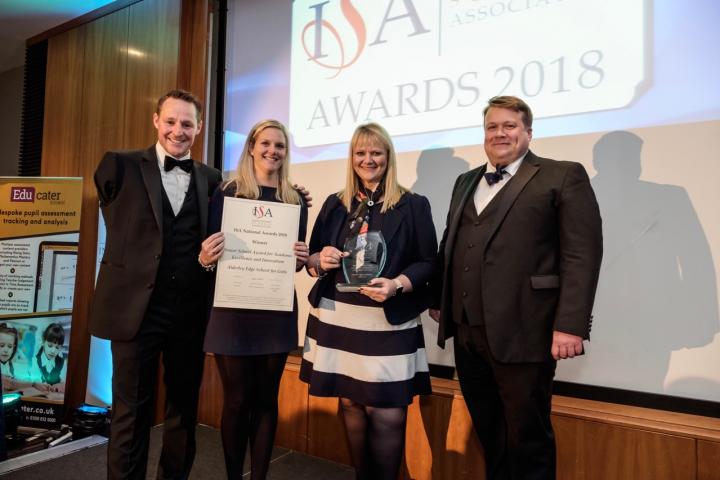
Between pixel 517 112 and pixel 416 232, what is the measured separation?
60 centimetres

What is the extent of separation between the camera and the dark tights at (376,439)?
1789 millimetres

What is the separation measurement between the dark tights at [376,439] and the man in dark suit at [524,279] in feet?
1.22

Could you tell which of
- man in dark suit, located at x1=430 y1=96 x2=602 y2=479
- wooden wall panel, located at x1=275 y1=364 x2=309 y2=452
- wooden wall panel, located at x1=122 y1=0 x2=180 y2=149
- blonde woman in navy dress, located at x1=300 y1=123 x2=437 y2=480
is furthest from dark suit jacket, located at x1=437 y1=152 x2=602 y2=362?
wooden wall panel, located at x1=122 y1=0 x2=180 y2=149

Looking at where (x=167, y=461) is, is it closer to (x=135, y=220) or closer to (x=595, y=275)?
(x=135, y=220)

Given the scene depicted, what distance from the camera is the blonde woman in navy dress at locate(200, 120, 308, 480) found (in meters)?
1.84

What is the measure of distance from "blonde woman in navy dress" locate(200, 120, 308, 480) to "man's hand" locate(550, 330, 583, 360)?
1.01 meters

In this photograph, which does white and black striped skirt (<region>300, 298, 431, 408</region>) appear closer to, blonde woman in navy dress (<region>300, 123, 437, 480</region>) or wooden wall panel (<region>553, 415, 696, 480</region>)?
blonde woman in navy dress (<region>300, 123, 437, 480</region>)

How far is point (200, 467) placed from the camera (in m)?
2.62

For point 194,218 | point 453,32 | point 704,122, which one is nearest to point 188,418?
point 194,218

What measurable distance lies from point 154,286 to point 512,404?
4.71ft

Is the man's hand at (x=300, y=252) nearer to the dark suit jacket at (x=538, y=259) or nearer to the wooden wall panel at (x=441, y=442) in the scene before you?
the dark suit jacket at (x=538, y=259)

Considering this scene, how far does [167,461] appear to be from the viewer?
202 cm

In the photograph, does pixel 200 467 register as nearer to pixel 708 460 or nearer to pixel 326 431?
pixel 326 431

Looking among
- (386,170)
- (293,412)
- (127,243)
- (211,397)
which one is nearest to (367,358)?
(386,170)
